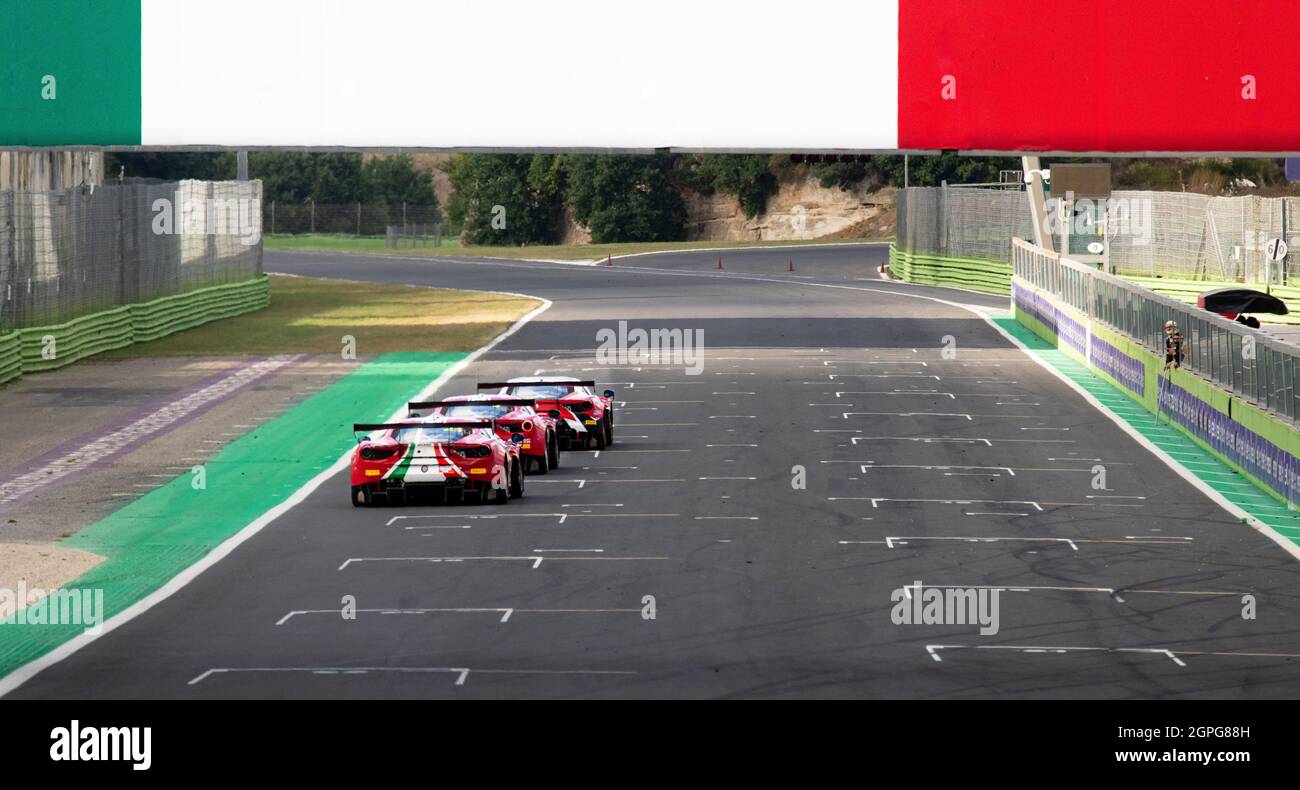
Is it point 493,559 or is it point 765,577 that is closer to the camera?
point 765,577

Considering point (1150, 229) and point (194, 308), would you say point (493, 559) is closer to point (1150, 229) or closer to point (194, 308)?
point (194, 308)

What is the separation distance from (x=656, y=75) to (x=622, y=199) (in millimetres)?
118992

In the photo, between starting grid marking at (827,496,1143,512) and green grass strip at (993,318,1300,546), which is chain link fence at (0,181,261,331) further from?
green grass strip at (993,318,1300,546)

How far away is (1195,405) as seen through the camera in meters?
33.8

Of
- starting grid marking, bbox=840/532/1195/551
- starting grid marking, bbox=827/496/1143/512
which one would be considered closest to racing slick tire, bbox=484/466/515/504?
starting grid marking, bbox=827/496/1143/512

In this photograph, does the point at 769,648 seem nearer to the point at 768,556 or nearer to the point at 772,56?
the point at 768,556

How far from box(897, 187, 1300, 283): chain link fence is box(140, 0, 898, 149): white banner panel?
5082 cm

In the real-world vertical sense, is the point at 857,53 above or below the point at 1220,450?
above

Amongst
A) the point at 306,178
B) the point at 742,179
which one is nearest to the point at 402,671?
the point at 742,179

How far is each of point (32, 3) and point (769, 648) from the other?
10039 millimetres

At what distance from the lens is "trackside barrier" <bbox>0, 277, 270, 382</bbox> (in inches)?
1716

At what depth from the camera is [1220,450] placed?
31.8 meters

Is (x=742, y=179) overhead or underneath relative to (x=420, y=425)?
overhead

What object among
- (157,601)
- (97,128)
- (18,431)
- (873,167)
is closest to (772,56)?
(97,128)
